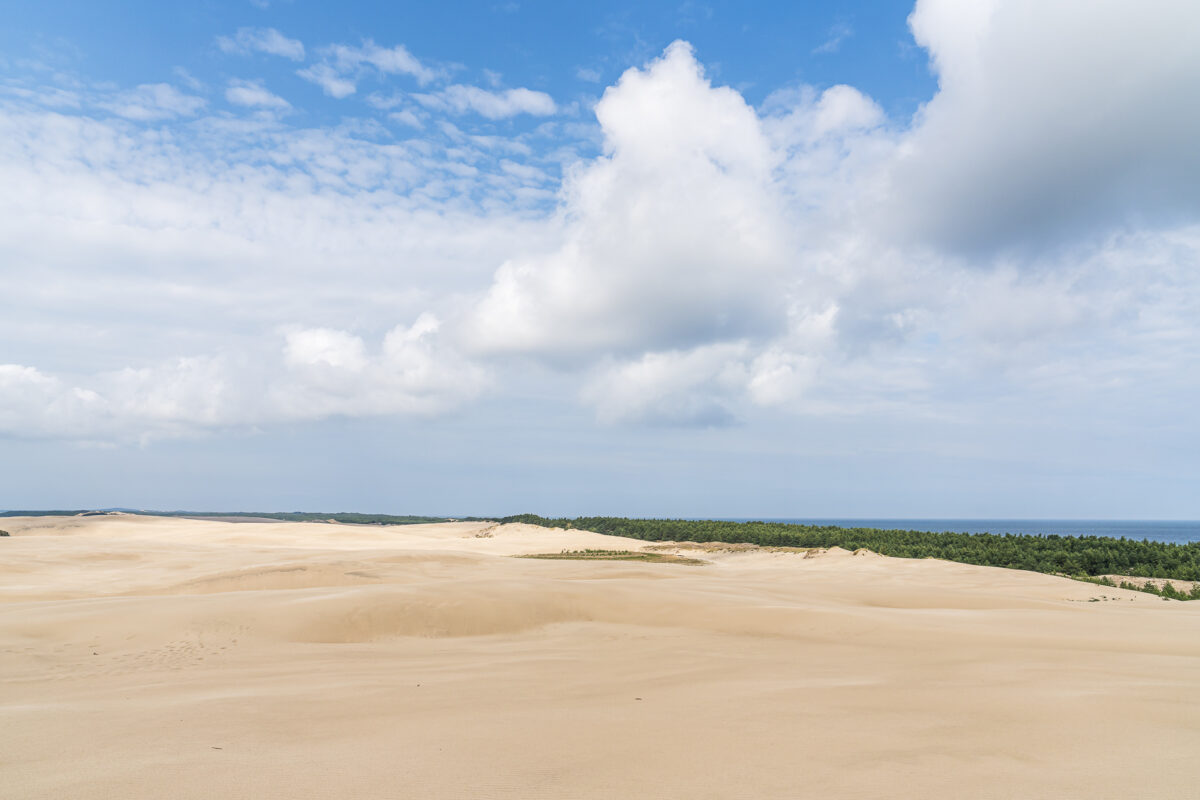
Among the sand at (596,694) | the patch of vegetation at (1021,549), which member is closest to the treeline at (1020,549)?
the patch of vegetation at (1021,549)

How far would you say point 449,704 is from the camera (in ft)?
19.7

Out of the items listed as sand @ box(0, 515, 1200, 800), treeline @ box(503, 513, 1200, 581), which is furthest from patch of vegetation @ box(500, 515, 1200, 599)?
sand @ box(0, 515, 1200, 800)

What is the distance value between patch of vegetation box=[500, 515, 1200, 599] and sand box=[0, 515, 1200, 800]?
7.95 meters

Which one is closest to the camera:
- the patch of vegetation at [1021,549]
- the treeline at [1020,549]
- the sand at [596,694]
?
the sand at [596,694]

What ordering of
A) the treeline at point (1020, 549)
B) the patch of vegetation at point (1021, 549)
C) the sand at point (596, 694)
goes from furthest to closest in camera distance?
the treeline at point (1020, 549)
the patch of vegetation at point (1021, 549)
the sand at point (596, 694)

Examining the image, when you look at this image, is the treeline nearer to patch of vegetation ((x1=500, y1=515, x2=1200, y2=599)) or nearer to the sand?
patch of vegetation ((x1=500, y1=515, x2=1200, y2=599))

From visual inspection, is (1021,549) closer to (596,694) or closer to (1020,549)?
(1020,549)

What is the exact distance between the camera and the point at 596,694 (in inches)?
253

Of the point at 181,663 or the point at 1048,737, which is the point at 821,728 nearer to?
the point at 1048,737

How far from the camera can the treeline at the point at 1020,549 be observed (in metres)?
21.7

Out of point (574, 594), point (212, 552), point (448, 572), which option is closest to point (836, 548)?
point (448, 572)

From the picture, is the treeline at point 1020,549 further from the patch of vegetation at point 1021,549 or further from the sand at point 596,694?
the sand at point 596,694

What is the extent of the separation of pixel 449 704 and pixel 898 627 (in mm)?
6795

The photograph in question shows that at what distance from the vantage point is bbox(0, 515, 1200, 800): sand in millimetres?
3977
